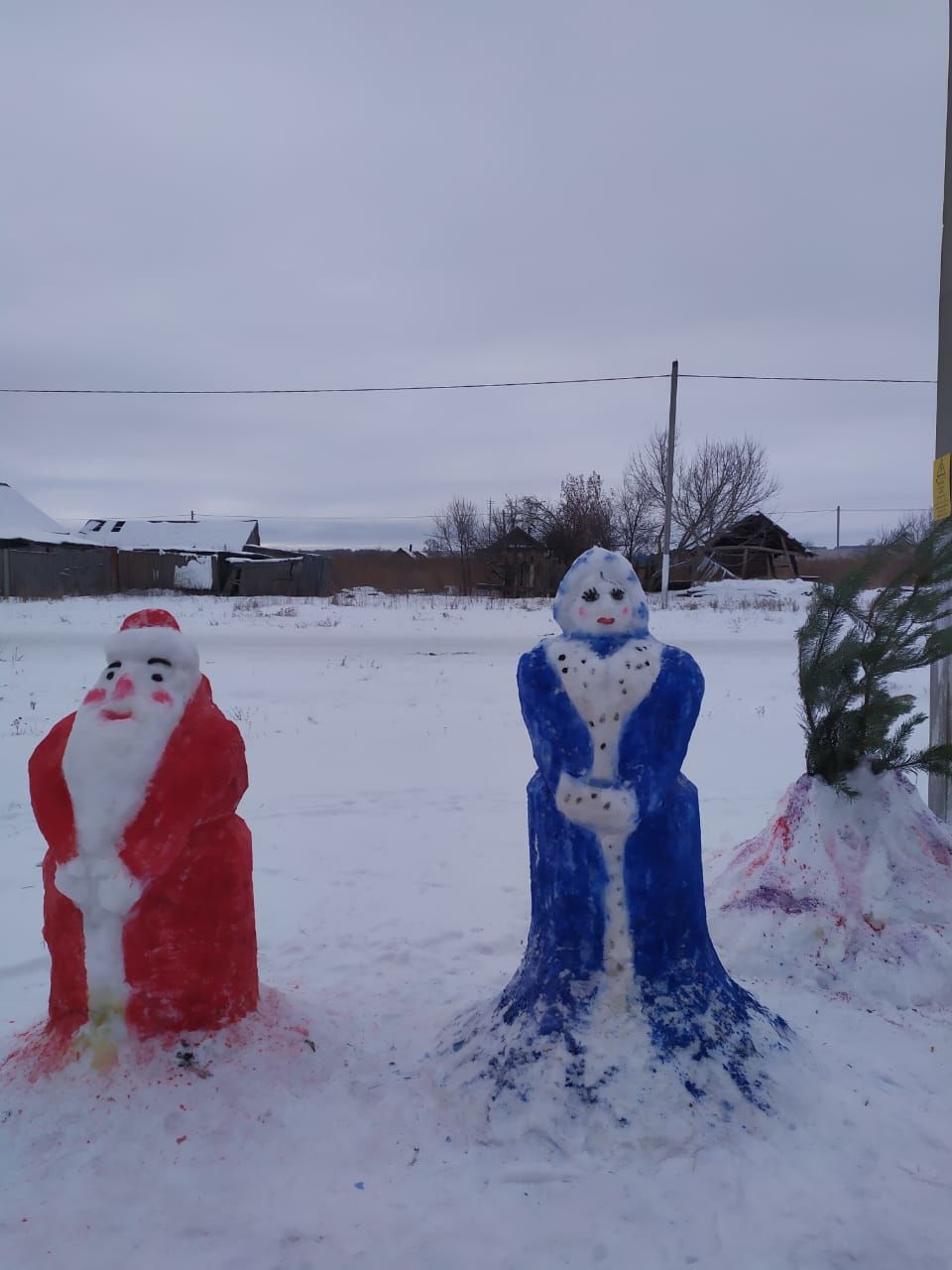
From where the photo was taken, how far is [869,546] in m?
3.94

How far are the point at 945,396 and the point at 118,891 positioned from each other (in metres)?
4.19

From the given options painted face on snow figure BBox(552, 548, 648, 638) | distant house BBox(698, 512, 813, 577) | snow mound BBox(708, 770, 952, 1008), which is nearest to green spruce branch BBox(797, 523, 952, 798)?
snow mound BBox(708, 770, 952, 1008)

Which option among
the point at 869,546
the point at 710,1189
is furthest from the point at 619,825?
the point at 869,546

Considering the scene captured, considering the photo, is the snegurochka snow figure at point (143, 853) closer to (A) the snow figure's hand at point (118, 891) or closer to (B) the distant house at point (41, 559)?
(A) the snow figure's hand at point (118, 891)

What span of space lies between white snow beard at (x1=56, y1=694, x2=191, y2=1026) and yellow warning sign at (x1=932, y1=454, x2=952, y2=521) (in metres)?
3.62

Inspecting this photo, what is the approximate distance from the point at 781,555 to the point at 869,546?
32.4 metres

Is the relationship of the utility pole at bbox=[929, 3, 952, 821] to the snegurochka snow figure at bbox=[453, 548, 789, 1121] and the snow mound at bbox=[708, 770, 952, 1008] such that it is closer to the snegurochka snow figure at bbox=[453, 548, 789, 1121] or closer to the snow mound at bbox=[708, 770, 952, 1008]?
the snow mound at bbox=[708, 770, 952, 1008]

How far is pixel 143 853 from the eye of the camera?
102 inches

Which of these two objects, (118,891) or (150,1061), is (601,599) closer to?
(118,891)

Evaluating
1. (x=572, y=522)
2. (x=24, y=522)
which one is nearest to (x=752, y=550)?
(x=572, y=522)

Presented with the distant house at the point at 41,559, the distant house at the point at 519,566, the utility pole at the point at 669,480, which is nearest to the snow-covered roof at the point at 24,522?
the distant house at the point at 41,559

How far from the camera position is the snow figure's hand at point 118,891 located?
2.57m

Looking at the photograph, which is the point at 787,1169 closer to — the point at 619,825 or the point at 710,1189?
the point at 710,1189

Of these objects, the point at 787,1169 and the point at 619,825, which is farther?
the point at 619,825
